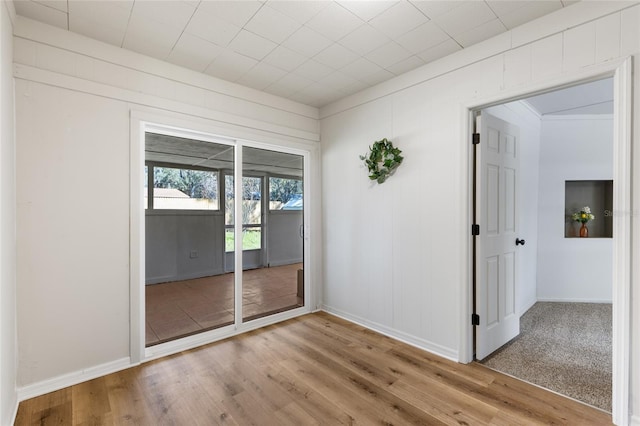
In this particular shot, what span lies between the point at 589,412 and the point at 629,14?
2.52m

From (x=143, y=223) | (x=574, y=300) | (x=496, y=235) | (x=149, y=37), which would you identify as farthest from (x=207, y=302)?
(x=574, y=300)

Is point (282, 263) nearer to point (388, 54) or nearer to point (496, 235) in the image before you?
point (496, 235)

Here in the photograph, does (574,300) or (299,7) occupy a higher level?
(299,7)

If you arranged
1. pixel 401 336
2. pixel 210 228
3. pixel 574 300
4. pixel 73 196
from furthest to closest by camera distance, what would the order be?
pixel 574 300 < pixel 210 228 < pixel 401 336 < pixel 73 196

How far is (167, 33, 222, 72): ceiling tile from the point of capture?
8.06ft

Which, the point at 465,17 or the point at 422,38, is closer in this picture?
the point at 465,17

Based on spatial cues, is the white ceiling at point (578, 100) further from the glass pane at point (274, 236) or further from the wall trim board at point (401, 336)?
the glass pane at point (274, 236)

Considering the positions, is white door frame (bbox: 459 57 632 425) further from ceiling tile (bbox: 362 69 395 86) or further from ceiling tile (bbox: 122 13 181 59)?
ceiling tile (bbox: 122 13 181 59)

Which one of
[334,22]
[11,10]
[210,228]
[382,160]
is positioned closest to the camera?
[11,10]

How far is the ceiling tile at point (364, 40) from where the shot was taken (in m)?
2.33

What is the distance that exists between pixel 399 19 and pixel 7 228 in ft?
9.67

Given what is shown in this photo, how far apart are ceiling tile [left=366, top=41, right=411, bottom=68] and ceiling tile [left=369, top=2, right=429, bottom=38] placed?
0.60ft

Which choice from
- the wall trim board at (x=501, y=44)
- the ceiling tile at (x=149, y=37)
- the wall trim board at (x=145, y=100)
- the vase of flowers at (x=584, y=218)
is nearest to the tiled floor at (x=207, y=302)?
the wall trim board at (x=145, y=100)

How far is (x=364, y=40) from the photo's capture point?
2.45m
